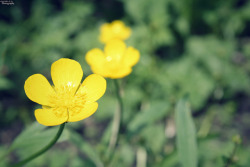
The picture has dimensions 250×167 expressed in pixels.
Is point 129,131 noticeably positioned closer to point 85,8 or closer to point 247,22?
point 85,8

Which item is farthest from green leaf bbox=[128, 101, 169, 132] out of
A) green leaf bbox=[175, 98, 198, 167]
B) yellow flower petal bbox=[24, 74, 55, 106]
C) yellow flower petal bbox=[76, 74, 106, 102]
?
yellow flower petal bbox=[24, 74, 55, 106]

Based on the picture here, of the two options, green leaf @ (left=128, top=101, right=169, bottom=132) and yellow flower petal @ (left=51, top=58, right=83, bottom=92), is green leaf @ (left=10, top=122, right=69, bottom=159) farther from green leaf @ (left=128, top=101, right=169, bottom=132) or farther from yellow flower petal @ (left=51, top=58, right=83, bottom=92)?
green leaf @ (left=128, top=101, right=169, bottom=132)

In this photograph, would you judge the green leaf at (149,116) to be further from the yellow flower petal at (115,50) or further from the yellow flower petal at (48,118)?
the yellow flower petal at (48,118)

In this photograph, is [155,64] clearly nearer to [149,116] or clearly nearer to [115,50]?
[115,50]

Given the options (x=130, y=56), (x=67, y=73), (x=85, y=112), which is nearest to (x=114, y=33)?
(x=130, y=56)

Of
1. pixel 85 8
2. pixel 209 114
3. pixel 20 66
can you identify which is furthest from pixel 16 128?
pixel 209 114

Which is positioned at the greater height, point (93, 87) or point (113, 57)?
point (93, 87)
